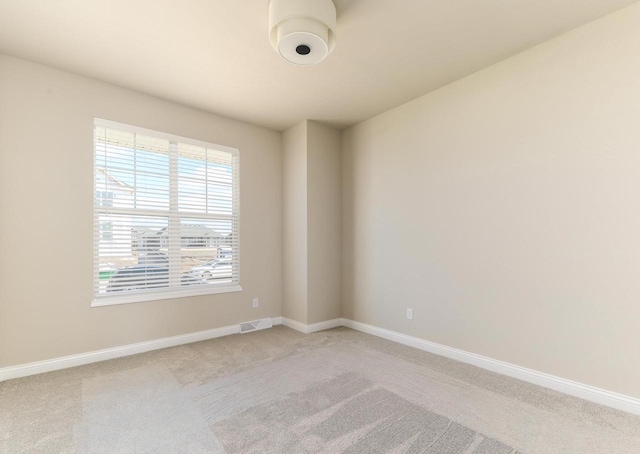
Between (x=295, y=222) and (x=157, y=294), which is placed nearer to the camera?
(x=157, y=294)

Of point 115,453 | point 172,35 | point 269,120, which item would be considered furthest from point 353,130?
point 115,453

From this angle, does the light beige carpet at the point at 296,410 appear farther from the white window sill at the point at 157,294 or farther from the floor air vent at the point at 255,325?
the floor air vent at the point at 255,325

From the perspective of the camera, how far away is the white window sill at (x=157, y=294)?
3.19 m

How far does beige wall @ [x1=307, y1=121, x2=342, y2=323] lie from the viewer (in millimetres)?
4234

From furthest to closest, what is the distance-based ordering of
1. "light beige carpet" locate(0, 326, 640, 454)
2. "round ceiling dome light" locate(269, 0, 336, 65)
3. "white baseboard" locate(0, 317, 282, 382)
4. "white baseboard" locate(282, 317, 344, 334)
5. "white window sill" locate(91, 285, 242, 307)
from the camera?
"white baseboard" locate(282, 317, 344, 334) → "white window sill" locate(91, 285, 242, 307) → "white baseboard" locate(0, 317, 282, 382) → "round ceiling dome light" locate(269, 0, 336, 65) → "light beige carpet" locate(0, 326, 640, 454)

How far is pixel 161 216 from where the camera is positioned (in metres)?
3.59

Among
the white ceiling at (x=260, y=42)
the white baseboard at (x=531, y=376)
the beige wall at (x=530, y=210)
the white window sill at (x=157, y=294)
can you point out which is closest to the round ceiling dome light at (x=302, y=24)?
the white ceiling at (x=260, y=42)

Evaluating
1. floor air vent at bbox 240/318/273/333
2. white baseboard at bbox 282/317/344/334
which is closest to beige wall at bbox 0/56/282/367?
floor air vent at bbox 240/318/273/333

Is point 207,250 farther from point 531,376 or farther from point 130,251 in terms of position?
point 531,376

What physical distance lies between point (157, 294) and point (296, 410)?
2.18 metres

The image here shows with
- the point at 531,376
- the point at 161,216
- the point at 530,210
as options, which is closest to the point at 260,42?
the point at 161,216

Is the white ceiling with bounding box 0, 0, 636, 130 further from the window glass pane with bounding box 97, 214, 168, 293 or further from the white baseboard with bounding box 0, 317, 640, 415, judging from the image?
the white baseboard with bounding box 0, 317, 640, 415

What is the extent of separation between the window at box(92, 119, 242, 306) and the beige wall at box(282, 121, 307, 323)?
0.72m

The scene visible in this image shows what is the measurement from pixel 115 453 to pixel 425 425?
6.12ft
